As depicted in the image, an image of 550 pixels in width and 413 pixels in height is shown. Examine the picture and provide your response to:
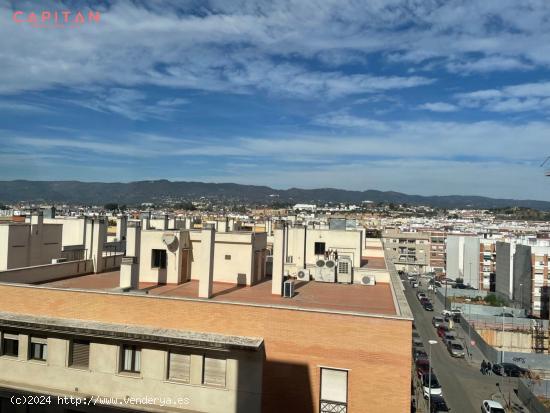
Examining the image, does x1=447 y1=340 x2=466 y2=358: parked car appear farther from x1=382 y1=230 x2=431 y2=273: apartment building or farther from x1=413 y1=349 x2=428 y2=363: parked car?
x1=382 y1=230 x2=431 y2=273: apartment building

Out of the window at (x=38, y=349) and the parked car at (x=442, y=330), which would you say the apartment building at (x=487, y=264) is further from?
the window at (x=38, y=349)

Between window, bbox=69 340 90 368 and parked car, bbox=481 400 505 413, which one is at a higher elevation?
window, bbox=69 340 90 368

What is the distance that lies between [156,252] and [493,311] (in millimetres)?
40389

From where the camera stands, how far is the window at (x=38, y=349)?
36.6 feet

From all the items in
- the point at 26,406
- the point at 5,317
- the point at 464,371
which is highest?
the point at 5,317

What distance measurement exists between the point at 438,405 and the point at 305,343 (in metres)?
17.1

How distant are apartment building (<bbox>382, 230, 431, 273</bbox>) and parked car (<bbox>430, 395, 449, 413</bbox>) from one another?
58.1m

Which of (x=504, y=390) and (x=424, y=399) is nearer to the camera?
(x=424, y=399)

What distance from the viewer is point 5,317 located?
1114cm

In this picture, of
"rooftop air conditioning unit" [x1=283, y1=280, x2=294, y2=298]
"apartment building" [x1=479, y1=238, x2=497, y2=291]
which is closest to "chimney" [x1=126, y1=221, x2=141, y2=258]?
"rooftop air conditioning unit" [x1=283, y1=280, x2=294, y2=298]

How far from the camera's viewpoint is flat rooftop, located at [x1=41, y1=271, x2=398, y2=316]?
12.9 metres

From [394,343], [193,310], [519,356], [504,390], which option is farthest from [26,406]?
[519,356]

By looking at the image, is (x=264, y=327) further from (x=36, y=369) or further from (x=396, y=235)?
(x=396, y=235)

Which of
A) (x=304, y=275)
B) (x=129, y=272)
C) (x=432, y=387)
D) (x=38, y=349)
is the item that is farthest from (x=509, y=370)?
(x=38, y=349)
